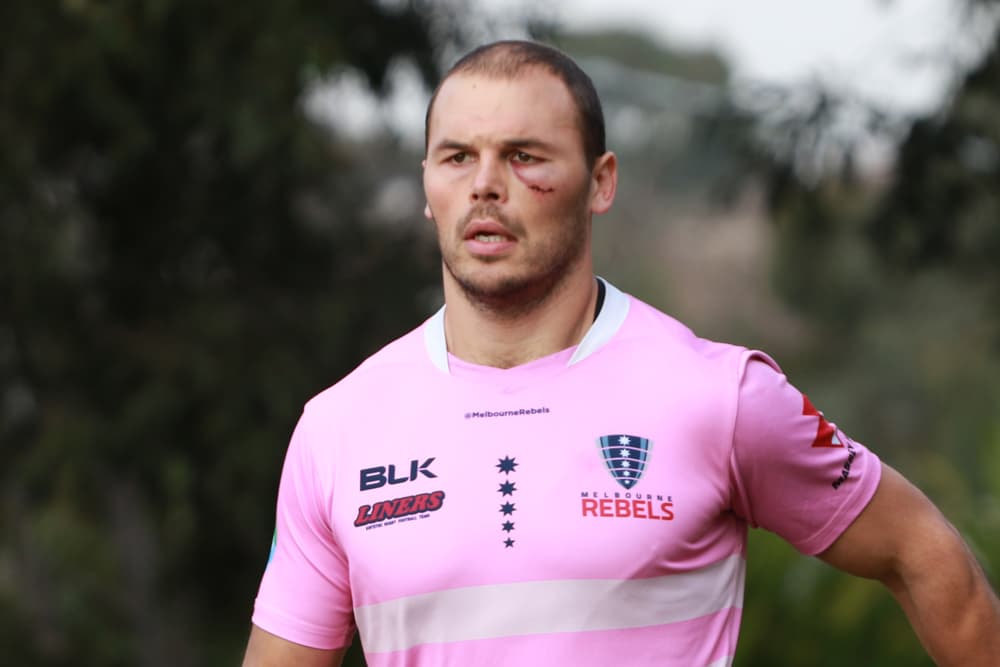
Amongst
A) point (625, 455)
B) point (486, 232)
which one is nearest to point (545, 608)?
point (625, 455)

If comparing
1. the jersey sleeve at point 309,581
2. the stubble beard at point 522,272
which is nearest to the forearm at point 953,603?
the stubble beard at point 522,272

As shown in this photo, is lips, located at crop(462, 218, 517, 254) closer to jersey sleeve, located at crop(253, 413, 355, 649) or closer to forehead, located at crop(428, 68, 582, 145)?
forehead, located at crop(428, 68, 582, 145)

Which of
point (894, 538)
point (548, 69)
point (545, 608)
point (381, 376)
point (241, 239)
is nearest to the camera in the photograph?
point (545, 608)

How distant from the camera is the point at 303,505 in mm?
2994

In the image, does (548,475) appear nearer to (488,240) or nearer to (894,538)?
(488,240)

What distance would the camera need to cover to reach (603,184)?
3.10 metres

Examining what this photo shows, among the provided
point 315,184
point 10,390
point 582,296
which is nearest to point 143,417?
point 10,390

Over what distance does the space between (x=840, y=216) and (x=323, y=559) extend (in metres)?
7.24

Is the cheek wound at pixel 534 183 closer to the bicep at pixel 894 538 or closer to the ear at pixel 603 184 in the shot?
the ear at pixel 603 184

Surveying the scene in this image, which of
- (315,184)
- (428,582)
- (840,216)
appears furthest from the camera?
(840,216)

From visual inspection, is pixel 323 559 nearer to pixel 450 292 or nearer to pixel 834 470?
pixel 450 292

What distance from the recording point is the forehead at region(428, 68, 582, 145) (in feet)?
9.59

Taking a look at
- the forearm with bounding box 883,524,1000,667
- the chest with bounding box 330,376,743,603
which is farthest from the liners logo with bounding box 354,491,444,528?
the forearm with bounding box 883,524,1000,667

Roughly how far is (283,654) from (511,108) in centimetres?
118
